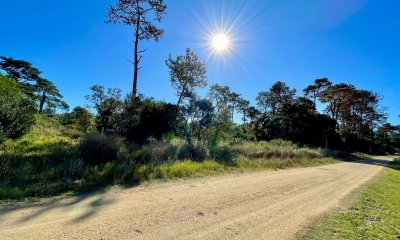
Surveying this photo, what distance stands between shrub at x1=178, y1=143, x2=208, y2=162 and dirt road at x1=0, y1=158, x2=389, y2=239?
468 centimetres

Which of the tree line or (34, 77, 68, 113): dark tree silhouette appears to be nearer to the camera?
the tree line

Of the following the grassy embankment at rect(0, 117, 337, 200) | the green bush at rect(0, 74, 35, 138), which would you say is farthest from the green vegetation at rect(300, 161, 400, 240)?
the green bush at rect(0, 74, 35, 138)

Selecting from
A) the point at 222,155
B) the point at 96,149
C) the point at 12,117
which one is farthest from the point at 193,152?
the point at 12,117

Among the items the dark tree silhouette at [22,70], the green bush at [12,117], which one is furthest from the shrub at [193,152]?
the dark tree silhouette at [22,70]

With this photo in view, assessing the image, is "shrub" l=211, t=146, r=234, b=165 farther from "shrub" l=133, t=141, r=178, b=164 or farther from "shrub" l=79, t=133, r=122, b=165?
"shrub" l=79, t=133, r=122, b=165

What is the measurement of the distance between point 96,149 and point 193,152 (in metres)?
5.26

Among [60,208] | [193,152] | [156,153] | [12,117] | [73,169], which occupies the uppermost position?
[12,117]

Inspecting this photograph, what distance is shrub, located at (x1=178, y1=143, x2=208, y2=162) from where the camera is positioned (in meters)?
13.2

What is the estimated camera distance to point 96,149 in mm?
9883

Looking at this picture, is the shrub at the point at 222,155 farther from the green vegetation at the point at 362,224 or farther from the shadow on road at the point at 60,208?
the shadow on road at the point at 60,208

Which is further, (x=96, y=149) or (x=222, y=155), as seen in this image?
(x=222, y=155)

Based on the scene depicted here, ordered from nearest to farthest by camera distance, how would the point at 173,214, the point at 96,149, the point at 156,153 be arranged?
the point at 173,214
the point at 96,149
the point at 156,153

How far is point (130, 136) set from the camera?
14539mm

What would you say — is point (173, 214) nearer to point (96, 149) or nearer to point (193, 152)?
point (96, 149)
